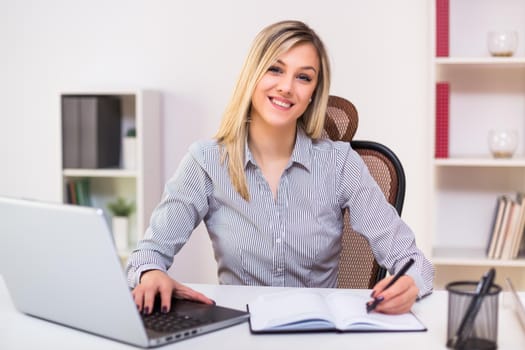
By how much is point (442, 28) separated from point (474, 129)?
0.49 m

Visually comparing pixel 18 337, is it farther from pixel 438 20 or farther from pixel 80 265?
pixel 438 20

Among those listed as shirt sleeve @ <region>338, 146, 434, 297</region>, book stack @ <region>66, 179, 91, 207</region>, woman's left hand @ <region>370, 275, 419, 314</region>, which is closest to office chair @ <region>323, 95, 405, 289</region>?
shirt sleeve @ <region>338, 146, 434, 297</region>

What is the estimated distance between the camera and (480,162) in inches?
127

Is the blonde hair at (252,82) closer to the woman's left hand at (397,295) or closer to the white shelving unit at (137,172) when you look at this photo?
the woman's left hand at (397,295)

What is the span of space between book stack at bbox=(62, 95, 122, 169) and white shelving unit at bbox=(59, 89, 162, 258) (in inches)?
1.3

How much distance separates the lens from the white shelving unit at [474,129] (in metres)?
3.43

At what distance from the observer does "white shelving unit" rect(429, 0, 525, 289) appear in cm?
343

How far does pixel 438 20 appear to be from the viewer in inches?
127

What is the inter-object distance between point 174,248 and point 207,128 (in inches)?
71.3

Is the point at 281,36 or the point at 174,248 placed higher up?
the point at 281,36

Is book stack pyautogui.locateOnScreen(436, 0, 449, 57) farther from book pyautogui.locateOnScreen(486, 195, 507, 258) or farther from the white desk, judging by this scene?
the white desk

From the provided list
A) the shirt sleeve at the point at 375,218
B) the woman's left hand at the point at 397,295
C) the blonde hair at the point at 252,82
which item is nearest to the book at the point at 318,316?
the woman's left hand at the point at 397,295

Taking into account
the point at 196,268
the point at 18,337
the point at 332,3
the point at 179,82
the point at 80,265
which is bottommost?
the point at 196,268

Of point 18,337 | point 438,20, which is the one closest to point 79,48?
point 438,20
